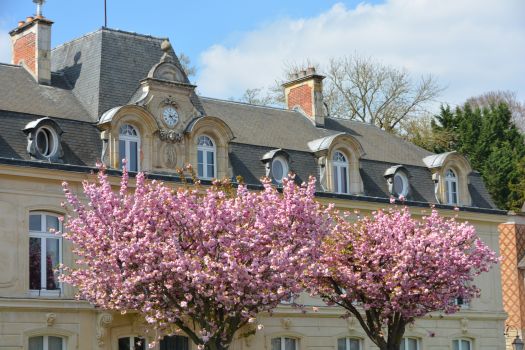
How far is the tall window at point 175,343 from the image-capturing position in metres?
30.4

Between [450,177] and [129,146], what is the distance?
42.5ft

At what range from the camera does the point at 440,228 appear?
29.2 meters

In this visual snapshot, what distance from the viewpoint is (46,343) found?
2783 cm

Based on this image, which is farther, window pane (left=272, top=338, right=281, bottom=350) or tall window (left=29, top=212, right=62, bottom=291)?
window pane (left=272, top=338, right=281, bottom=350)

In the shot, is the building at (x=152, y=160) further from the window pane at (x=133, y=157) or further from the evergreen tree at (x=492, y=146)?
the evergreen tree at (x=492, y=146)

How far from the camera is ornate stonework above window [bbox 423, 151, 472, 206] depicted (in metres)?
37.8

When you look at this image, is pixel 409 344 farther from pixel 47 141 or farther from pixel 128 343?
pixel 47 141

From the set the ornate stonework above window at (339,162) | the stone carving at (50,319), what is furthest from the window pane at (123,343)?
the ornate stonework above window at (339,162)

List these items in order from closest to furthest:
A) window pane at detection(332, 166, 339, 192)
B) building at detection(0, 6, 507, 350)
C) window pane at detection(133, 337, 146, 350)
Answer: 1. building at detection(0, 6, 507, 350)
2. window pane at detection(133, 337, 146, 350)
3. window pane at detection(332, 166, 339, 192)

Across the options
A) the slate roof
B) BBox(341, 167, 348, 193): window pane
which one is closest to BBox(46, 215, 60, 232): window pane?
the slate roof

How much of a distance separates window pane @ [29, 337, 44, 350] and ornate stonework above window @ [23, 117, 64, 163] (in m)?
4.41

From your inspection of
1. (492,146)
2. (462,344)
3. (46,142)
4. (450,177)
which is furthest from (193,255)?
(492,146)

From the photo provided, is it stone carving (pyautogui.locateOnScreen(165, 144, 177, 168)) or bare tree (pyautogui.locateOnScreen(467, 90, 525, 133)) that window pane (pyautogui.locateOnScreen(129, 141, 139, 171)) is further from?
bare tree (pyautogui.locateOnScreen(467, 90, 525, 133))

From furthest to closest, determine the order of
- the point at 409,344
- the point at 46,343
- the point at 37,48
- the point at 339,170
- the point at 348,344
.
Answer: the point at 409,344 < the point at 339,170 < the point at 348,344 < the point at 37,48 < the point at 46,343
